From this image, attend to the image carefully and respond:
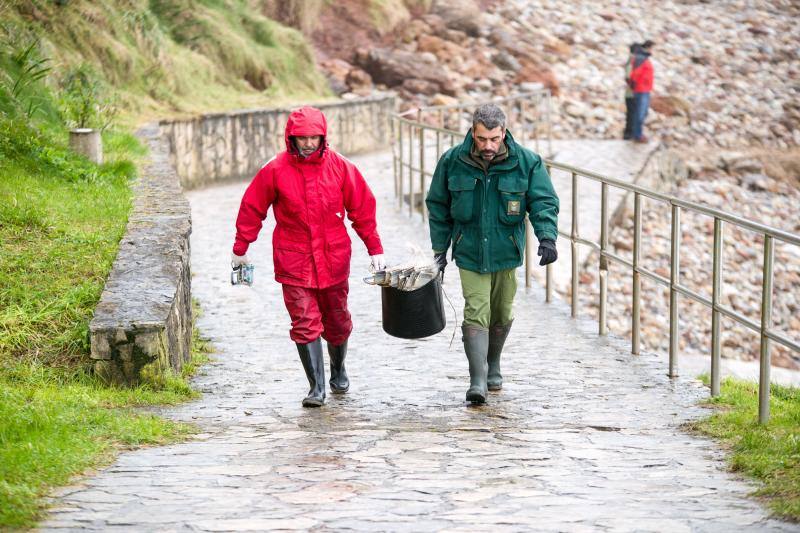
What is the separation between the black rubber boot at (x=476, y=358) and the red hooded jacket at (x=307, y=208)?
76 centimetres

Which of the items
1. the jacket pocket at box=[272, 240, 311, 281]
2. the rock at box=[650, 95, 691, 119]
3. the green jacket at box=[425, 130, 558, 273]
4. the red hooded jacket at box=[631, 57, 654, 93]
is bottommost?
the rock at box=[650, 95, 691, 119]

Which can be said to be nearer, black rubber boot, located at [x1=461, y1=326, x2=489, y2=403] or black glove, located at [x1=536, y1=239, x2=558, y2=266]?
black glove, located at [x1=536, y1=239, x2=558, y2=266]

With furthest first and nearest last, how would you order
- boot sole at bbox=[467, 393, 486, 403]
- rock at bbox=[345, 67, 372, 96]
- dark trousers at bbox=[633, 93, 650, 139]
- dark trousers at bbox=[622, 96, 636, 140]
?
rock at bbox=[345, 67, 372, 96] < dark trousers at bbox=[622, 96, 636, 140] < dark trousers at bbox=[633, 93, 650, 139] < boot sole at bbox=[467, 393, 486, 403]

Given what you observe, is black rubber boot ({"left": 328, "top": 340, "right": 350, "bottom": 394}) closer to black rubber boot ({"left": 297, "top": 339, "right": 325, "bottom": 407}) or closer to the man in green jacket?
black rubber boot ({"left": 297, "top": 339, "right": 325, "bottom": 407})

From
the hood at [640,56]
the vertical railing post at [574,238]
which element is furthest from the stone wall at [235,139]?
the vertical railing post at [574,238]

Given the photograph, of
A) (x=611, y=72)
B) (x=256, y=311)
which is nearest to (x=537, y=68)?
(x=611, y=72)

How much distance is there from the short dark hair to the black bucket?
3.09ft

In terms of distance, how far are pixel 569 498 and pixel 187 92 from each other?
48.5ft

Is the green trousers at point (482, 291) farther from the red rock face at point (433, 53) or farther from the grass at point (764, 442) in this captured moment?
the red rock face at point (433, 53)

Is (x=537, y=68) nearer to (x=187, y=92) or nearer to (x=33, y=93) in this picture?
(x=187, y=92)

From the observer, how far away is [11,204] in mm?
9031

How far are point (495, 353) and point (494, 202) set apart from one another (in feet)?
3.22

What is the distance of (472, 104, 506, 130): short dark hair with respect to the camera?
6.47 m

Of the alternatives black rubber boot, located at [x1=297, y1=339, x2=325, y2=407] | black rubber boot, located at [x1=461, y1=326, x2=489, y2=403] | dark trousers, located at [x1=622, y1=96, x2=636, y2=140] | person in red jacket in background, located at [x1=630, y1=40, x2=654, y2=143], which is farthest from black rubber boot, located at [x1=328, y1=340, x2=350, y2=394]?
dark trousers, located at [x1=622, y1=96, x2=636, y2=140]
